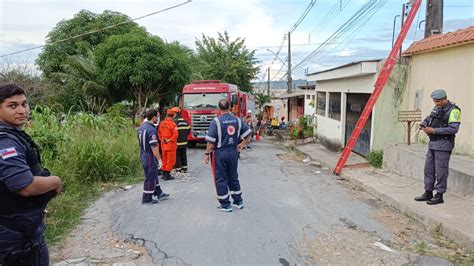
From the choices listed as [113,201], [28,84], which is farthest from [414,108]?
[28,84]

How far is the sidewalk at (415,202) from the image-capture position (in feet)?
16.4

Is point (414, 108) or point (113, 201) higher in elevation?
point (414, 108)

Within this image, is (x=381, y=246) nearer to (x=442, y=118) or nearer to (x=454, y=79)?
(x=442, y=118)

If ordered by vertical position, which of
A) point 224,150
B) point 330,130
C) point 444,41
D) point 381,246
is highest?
point 444,41

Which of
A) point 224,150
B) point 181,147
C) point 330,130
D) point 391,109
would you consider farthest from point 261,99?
point 224,150

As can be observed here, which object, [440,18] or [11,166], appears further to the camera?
[440,18]

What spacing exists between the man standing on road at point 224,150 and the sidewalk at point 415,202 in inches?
112

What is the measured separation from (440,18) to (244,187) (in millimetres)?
7799

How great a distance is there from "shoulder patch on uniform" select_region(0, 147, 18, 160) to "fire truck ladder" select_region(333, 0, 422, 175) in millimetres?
8686

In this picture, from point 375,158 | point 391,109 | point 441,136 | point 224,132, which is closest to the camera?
point 224,132

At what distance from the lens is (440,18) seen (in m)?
10.9

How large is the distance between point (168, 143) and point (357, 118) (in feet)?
24.2

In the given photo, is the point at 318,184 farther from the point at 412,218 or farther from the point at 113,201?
the point at 113,201

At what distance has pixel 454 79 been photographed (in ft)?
27.8
